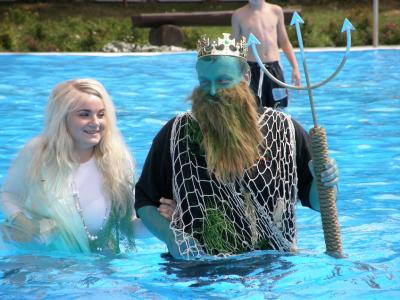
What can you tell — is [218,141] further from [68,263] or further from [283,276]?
[68,263]

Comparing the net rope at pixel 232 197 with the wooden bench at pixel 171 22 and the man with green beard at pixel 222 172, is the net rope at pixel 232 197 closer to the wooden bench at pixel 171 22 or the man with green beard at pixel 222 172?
the man with green beard at pixel 222 172

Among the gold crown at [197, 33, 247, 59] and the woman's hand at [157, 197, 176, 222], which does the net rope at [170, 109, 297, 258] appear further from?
the gold crown at [197, 33, 247, 59]

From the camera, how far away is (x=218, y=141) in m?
4.43

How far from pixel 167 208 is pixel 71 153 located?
668 millimetres

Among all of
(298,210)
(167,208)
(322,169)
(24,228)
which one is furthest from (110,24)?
(322,169)

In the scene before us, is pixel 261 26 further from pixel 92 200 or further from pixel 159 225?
pixel 159 225

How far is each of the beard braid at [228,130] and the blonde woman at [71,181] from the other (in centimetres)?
60

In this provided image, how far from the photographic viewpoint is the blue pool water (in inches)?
178

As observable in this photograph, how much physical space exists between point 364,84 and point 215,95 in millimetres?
9070

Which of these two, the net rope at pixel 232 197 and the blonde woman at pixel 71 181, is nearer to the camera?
the net rope at pixel 232 197

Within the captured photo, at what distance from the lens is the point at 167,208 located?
4.48 meters

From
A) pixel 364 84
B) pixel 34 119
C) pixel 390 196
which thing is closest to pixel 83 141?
pixel 390 196

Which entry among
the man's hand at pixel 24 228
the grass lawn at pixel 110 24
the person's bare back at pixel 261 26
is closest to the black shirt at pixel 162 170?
the man's hand at pixel 24 228

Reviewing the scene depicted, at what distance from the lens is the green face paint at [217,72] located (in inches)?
175
